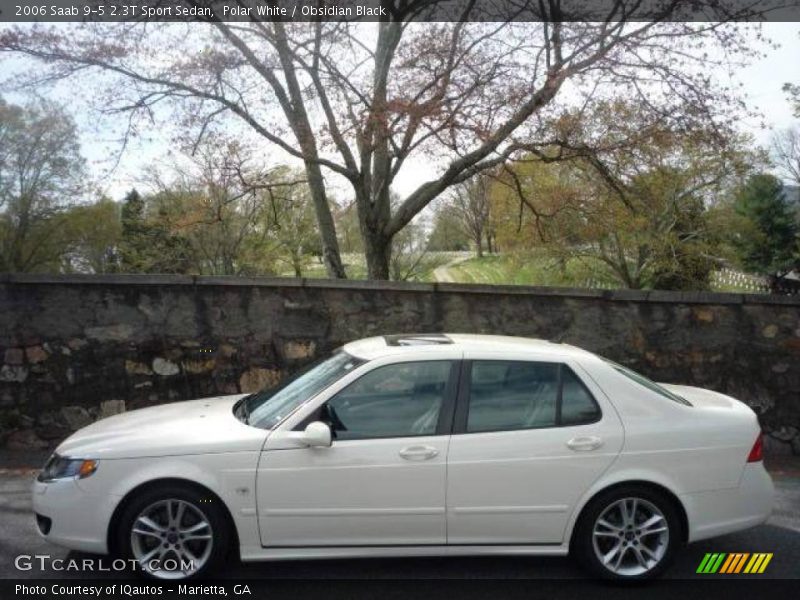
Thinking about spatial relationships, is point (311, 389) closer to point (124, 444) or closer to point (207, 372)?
point (124, 444)

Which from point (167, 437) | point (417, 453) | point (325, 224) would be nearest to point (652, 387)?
point (417, 453)

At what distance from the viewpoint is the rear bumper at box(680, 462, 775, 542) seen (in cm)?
407

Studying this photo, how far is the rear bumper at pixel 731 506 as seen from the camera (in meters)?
4.07

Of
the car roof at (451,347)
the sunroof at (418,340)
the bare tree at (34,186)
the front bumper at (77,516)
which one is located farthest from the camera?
the bare tree at (34,186)

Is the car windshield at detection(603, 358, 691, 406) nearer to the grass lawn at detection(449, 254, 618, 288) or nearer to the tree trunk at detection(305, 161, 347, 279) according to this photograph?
the tree trunk at detection(305, 161, 347, 279)

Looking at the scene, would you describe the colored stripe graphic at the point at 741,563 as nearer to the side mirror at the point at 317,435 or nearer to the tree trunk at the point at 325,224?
the side mirror at the point at 317,435

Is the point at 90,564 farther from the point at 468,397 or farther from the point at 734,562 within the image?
the point at 734,562

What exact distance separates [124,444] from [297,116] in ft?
34.5

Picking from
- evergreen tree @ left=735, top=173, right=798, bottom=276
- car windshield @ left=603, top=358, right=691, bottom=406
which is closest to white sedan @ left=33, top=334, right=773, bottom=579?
car windshield @ left=603, top=358, right=691, bottom=406

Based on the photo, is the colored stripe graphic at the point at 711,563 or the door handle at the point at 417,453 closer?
the door handle at the point at 417,453

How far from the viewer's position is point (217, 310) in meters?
7.63

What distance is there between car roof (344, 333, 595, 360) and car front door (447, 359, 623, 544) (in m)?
0.29

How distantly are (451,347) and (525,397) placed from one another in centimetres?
51

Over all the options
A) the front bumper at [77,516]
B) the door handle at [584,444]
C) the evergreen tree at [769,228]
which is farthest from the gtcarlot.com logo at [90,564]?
the evergreen tree at [769,228]
